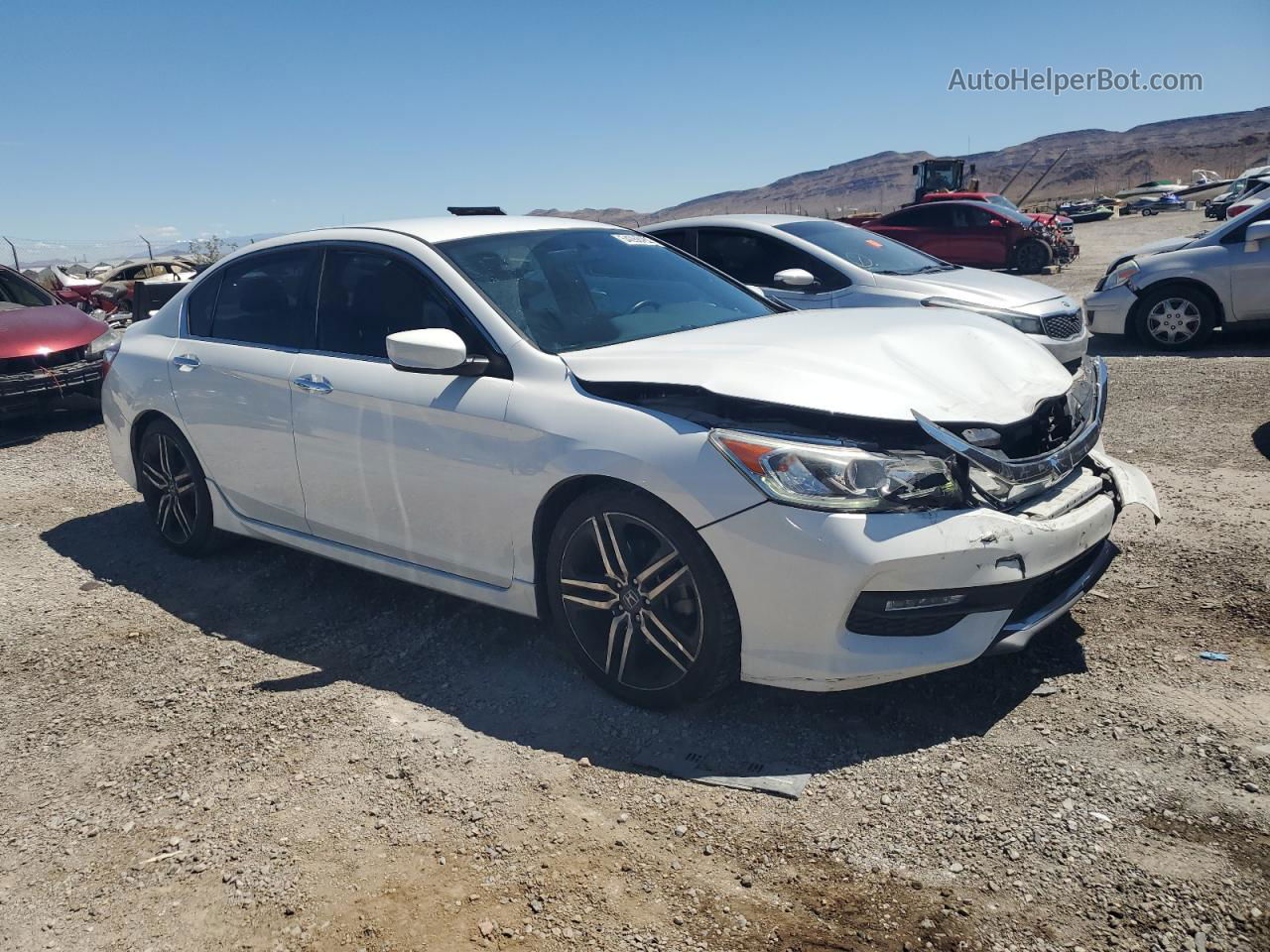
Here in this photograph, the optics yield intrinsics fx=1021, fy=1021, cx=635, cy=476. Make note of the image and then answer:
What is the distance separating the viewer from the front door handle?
4.33m

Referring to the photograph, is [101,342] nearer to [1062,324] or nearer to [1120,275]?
[1062,324]

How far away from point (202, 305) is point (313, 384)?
134cm

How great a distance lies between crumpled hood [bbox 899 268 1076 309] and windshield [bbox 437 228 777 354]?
4371mm

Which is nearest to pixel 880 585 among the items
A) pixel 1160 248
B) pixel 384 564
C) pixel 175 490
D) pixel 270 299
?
pixel 384 564

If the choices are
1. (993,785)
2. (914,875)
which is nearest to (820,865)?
(914,875)

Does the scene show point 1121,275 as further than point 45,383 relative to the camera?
Yes

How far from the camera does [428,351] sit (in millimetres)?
3701

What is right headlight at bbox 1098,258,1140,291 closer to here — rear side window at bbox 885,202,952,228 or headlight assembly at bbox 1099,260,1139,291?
headlight assembly at bbox 1099,260,1139,291

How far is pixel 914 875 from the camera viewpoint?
2629 mm

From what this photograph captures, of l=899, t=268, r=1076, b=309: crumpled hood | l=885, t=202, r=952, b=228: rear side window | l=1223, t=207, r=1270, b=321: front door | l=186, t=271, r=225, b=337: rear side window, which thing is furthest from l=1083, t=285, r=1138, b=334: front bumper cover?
l=885, t=202, r=952, b=228: rear side window

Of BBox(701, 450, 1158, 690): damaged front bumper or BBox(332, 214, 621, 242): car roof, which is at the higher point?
BBox(332, 214, 621, 242): car roof

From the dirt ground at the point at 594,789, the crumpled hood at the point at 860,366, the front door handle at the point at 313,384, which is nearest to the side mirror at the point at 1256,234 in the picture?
the dirt ground at the point at 594,789

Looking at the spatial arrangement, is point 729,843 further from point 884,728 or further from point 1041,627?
point 1041,627

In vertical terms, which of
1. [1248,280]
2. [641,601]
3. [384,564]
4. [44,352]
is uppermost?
[1248,280]
